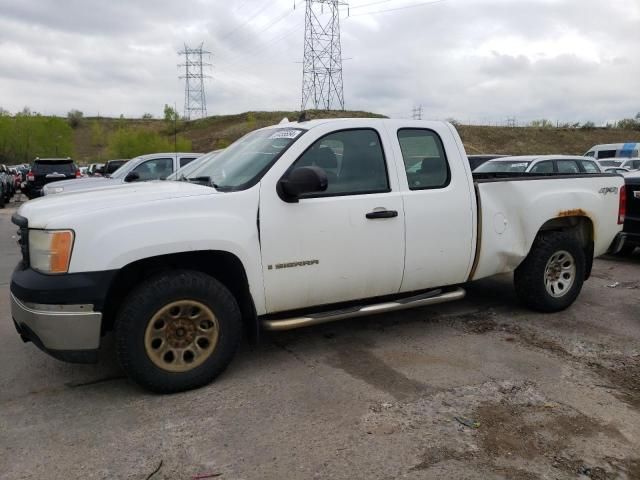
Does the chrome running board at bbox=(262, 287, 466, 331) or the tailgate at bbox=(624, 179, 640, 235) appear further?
the tailgate at bbox=(624, 179, 640, 235)

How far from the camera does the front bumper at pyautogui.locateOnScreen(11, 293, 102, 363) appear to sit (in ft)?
11.5

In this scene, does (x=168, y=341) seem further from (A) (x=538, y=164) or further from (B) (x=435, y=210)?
(A) (x=538, y=164)

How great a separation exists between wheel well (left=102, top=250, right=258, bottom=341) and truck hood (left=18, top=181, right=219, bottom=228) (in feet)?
1.35

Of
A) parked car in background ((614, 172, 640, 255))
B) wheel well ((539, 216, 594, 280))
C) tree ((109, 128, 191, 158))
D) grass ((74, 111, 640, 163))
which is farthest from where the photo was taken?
grass ((74, 111, 640, 163))

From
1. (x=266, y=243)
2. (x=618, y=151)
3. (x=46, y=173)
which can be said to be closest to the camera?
(x=266, y=243)

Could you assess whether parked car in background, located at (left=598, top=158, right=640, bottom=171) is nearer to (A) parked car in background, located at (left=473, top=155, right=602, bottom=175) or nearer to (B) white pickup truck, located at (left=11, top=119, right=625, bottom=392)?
(A) parked car in background, located at (left=473, top=155, right=602, bottom=175)

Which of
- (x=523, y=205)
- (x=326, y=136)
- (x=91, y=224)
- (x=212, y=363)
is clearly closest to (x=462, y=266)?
(x=523, y=205)

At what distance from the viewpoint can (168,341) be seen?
12.5 ft

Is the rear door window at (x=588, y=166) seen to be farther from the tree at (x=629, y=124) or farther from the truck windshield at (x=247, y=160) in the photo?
the tree at (x=629, y=124)

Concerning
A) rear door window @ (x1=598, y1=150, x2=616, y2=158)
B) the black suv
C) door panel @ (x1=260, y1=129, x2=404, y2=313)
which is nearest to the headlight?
door panel @ (x1=260, y1=129, x2=404, y2=313)

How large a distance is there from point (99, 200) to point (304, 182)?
1414mm

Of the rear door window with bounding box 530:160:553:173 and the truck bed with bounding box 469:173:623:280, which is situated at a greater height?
the rear door window with bounding box 530:160:553:173

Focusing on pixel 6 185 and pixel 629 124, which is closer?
pixel 6 185

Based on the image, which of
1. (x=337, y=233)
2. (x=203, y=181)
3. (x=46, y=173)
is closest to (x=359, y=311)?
(x=337, y=233)
